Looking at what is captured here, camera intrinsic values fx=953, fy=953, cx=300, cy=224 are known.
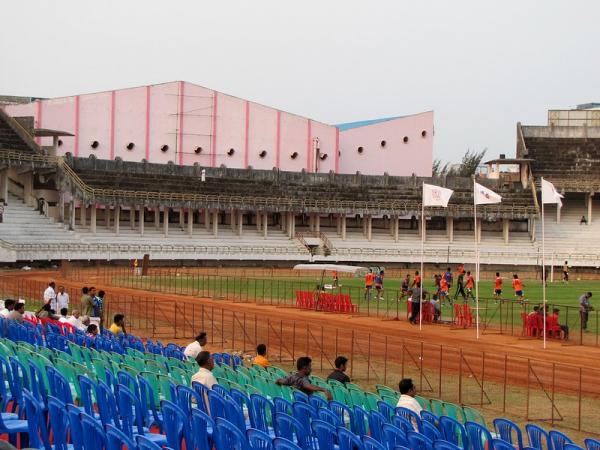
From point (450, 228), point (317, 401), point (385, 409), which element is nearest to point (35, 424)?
point (317, 401)

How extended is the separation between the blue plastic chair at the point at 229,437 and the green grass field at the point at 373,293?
26.5 meters

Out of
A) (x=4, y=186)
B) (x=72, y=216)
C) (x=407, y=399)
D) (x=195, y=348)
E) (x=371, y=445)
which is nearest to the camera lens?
(x=371, y=445)

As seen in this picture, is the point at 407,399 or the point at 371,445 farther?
the point at 407,399

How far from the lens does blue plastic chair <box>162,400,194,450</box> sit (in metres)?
9.85

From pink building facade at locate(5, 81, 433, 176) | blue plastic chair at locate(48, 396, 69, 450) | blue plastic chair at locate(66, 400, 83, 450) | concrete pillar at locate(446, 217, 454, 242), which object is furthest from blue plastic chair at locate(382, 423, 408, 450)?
concrete pillar at locate(446, 217, 454, 242)

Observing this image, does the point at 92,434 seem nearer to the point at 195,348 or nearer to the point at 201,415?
the point at 201,415

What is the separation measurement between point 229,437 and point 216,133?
82418 mm

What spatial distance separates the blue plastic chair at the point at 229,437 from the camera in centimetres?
866

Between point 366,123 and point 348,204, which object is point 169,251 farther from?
point 366,123

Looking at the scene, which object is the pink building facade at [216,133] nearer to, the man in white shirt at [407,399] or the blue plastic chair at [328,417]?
the man in white shirt at [407,399]

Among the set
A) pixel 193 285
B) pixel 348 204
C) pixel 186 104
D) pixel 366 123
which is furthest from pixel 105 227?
pixel 366 123

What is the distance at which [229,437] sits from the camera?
29.0 feet

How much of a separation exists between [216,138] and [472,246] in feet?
85.2

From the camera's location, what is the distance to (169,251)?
7400 cm
